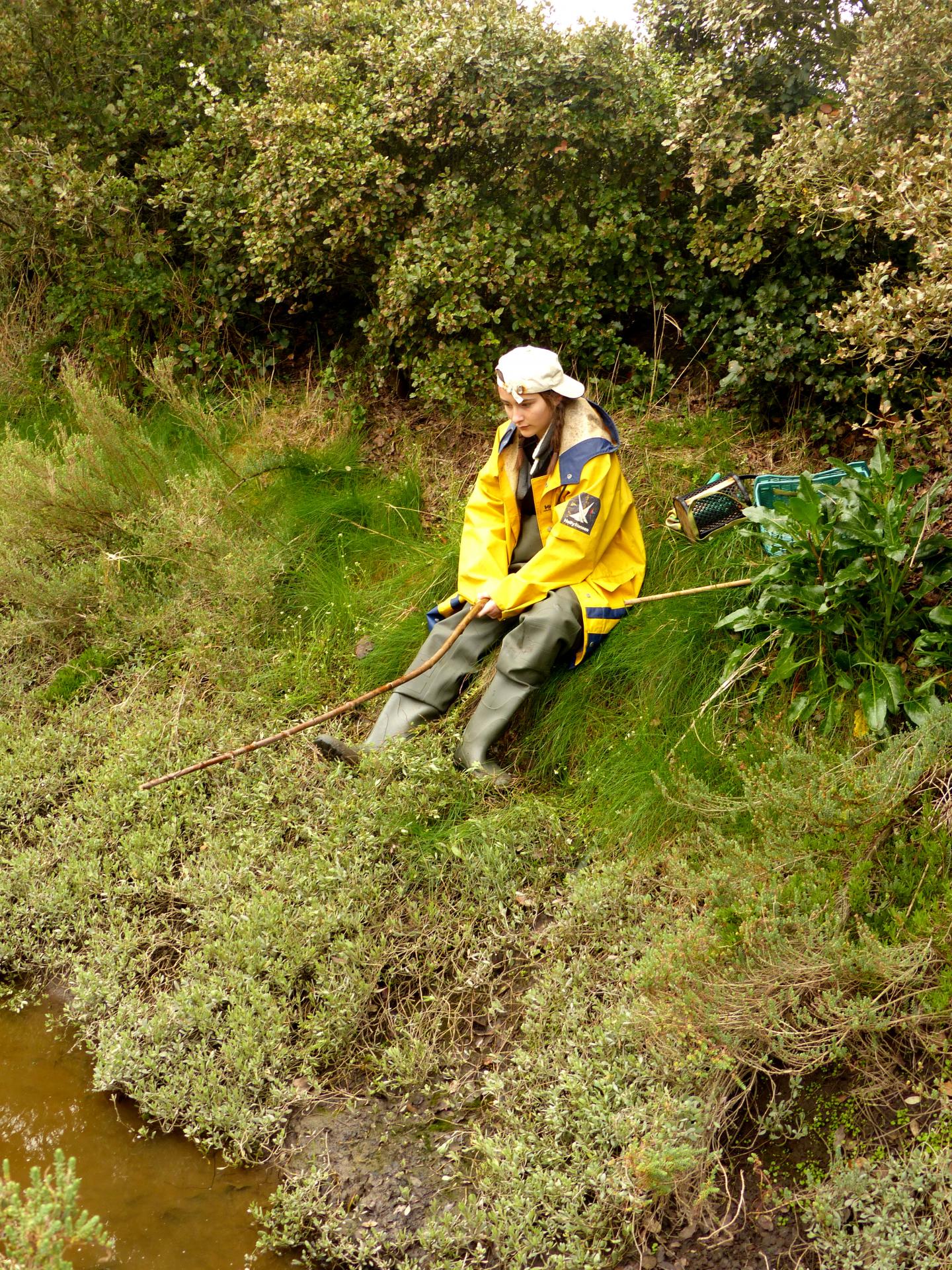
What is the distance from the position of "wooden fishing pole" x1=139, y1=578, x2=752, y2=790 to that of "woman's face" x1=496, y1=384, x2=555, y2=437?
2.56ft

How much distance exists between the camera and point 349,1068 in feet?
10.5

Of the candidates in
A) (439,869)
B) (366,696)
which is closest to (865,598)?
(439,869)

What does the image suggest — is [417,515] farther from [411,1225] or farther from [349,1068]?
[411,1225]

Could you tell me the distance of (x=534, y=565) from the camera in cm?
414

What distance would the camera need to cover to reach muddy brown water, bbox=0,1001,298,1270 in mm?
2805

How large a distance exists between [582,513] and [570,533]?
96 mm

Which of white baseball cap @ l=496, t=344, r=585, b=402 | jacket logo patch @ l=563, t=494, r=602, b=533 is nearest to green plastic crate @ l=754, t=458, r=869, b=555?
jacket logo patch @ l=563, t=494, r=602, b=533

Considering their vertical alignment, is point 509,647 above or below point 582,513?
below

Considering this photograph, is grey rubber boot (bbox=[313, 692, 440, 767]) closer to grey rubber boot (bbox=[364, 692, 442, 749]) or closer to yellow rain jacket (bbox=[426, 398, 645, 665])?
grey rubber boot (bbox=[364, 692, 442, 749])

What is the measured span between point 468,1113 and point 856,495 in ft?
7.92

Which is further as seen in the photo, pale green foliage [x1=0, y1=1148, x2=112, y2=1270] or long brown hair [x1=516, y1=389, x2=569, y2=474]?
long brown hair [x1=516, y1=389, x2=569, y2=474]

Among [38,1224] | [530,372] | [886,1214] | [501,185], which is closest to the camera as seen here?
[38,1224]

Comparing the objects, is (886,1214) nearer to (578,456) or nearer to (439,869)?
(439,869)

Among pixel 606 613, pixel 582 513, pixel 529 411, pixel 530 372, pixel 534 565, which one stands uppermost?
pixel 530 372
